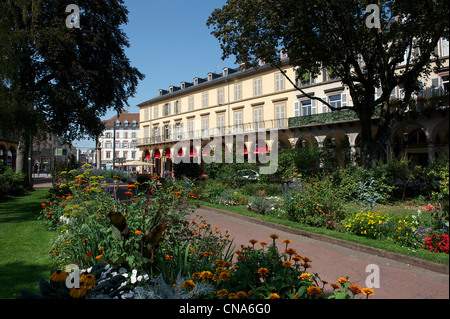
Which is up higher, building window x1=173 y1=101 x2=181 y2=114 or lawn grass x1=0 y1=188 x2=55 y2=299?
building window x1=173 y1=101 x2=181 y2=114

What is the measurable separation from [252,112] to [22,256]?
28.4m

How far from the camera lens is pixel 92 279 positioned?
6.24 feet

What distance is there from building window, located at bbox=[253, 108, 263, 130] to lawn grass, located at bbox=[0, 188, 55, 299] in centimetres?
2492

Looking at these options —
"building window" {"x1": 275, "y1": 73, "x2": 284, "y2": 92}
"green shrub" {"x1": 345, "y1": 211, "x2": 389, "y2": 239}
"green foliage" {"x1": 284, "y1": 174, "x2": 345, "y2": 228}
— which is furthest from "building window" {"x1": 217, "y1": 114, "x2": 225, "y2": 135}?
"green shrub" {"x1": 345, "y1": 211, "x2": 389, "y2": 239}

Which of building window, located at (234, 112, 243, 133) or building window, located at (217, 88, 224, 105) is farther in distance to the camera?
building window, located at (217, 88, 224, 105)

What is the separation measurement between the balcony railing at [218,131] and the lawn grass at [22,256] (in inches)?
958

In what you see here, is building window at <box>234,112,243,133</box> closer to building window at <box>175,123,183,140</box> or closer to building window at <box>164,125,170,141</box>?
building window at <box>175,123,183,140</box>

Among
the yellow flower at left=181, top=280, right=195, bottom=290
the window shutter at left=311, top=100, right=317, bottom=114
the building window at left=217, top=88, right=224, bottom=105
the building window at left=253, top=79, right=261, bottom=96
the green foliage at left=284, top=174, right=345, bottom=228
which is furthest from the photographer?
the building window at left=217, top=88, right=224, bottom=105

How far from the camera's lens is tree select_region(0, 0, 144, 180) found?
34.8 ft

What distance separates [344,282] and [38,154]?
217 feet

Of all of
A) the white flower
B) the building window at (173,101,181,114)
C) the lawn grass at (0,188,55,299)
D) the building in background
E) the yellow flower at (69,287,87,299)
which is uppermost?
the building window at (173,101,181,114)

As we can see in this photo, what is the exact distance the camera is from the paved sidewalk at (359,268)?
1.09 meters
